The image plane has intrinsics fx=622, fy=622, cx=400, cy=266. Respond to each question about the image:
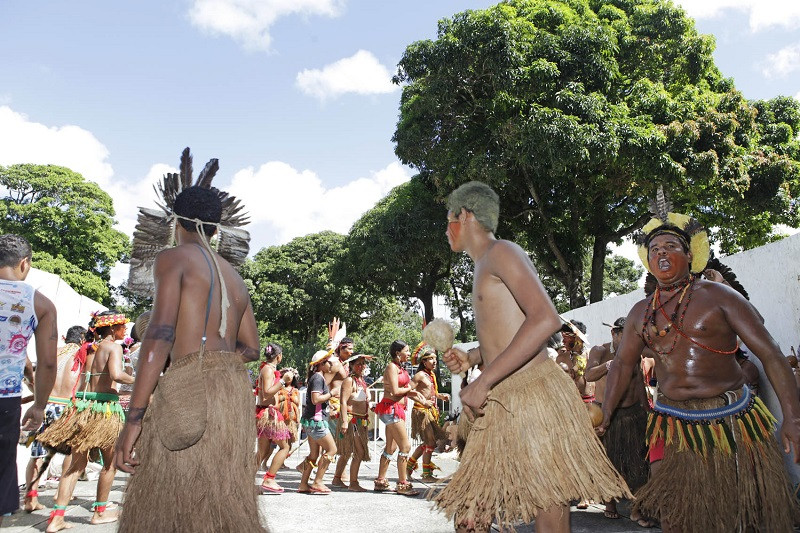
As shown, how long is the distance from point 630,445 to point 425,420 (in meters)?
3.53

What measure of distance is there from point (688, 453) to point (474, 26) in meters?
13.9

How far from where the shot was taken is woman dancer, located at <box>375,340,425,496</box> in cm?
821

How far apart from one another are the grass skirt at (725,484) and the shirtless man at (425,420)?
5227 mm

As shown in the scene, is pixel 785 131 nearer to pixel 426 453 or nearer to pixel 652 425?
pixel 426 453

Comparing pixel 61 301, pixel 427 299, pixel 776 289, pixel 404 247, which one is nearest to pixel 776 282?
pixel 776 289

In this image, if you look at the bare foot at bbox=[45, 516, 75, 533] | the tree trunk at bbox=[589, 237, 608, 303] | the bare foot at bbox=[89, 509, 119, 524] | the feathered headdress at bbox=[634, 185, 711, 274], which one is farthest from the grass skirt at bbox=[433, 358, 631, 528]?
the tree trunk at bbox=[589, 237, 608, 303]

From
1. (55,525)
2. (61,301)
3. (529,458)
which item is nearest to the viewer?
(529,458)

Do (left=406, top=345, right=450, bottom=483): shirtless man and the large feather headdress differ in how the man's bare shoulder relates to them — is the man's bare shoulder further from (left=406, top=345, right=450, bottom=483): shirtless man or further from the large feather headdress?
the large feather headdress

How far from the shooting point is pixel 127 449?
2547 millimetres

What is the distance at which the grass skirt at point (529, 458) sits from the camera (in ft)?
8.40

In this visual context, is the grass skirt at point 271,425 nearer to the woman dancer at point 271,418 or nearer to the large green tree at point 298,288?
the woman dancer at point 271,418

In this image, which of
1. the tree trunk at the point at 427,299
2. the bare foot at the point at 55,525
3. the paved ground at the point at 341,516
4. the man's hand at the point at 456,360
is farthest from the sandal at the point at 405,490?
the tree trunk at the point at 427,299

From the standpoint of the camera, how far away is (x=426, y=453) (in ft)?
30.0

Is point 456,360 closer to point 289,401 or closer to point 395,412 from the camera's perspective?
point 395,412
